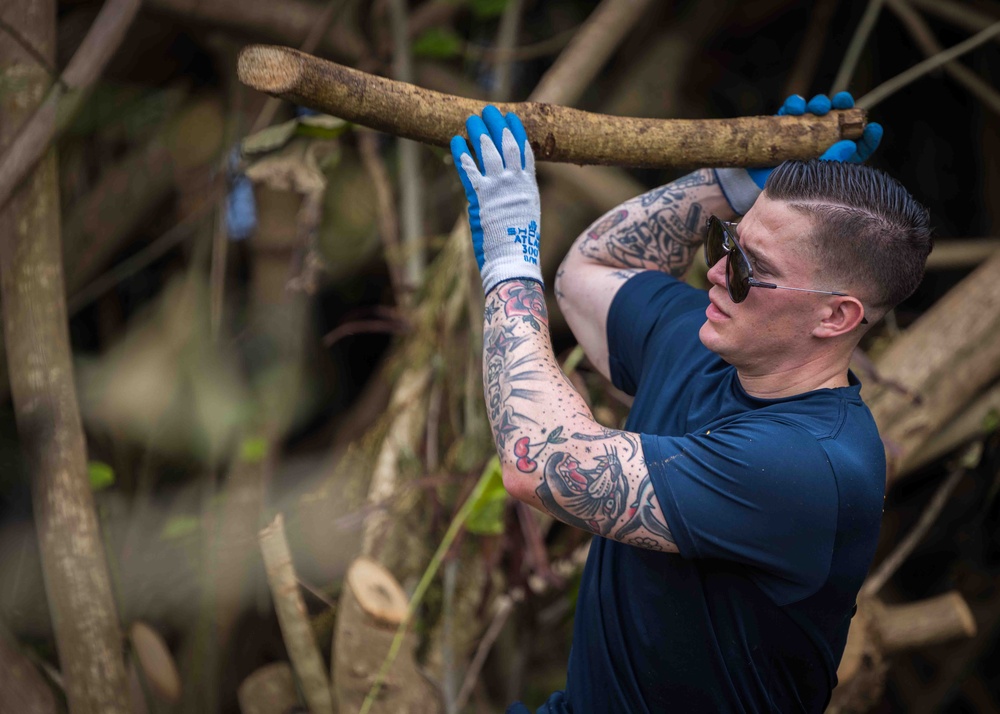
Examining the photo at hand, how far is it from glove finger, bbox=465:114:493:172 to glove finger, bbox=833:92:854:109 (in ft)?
2.48

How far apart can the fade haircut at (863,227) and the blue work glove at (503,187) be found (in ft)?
1.41

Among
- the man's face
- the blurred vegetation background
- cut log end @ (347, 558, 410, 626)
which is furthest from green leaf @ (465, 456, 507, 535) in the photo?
the man's face

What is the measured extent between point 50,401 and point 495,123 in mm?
1375

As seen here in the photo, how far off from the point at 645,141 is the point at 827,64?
2802 mm

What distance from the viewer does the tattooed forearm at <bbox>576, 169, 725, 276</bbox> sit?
1.85 metres

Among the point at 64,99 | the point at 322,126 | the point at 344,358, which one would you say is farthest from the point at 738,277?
the point at 344,358

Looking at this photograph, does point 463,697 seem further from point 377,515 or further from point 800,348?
point 800,348

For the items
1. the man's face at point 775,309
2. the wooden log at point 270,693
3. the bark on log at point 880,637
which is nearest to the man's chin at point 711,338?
the man's face at point 775,309

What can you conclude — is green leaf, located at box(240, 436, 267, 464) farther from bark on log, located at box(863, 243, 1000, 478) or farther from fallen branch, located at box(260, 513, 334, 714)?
bark on log, located at box(863, 243, 1000, 478)

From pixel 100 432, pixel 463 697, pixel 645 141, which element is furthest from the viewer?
pixel 100 432

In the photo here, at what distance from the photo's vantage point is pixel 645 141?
1571 mm

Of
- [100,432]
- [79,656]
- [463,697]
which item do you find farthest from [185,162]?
[463,697]

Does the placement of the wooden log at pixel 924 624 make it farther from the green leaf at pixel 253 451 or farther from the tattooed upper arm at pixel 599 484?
the green leaf at pixel 253 451

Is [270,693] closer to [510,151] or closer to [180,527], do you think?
[180,527]
